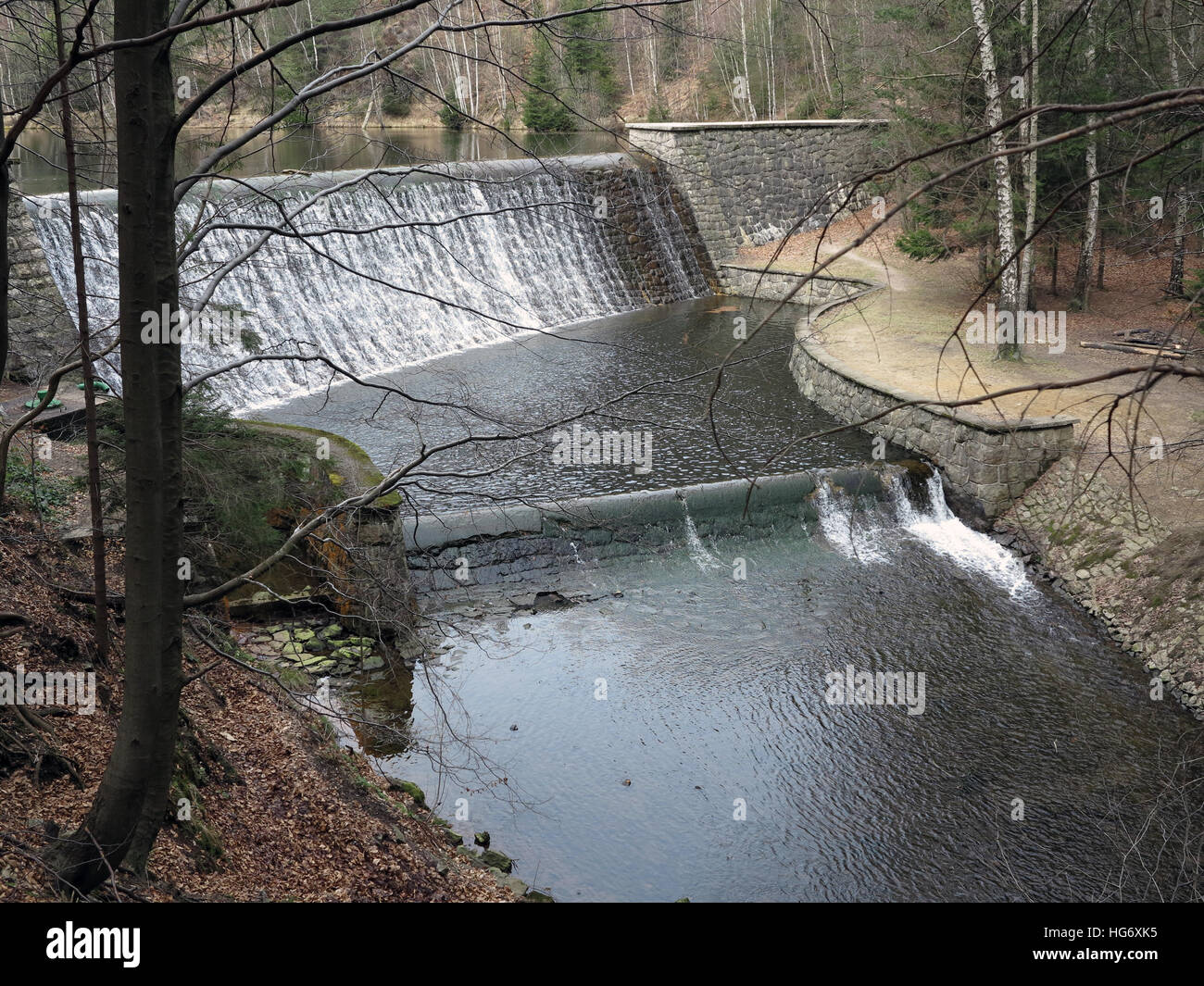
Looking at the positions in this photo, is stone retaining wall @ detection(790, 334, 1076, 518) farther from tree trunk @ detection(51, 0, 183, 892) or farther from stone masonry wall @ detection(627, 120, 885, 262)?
stone masonry wall @ detection(627, 120, 885, 262)

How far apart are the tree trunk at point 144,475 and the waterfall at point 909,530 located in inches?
308

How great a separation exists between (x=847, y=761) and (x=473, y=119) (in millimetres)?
5577

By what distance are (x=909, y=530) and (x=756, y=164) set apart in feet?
47.3

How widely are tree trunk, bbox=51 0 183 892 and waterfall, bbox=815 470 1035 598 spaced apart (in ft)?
25.7

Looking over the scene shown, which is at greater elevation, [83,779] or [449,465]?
[449,465]

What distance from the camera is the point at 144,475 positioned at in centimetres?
318

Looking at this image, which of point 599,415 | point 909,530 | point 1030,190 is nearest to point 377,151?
point 599,415

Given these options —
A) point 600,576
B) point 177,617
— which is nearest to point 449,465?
point 600,576

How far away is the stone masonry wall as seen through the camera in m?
22.3

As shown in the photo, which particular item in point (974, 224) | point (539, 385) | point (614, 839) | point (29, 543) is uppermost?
point (974, 224)

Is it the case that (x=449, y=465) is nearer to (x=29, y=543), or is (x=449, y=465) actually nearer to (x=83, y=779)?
(x=29, y=543)

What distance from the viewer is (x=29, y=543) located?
5992 mm

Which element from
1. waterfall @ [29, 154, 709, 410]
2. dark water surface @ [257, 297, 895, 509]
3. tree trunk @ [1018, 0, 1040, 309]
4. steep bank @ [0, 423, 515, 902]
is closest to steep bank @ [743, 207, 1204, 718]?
tree trunk @ [1018, 0, 1040, 309]

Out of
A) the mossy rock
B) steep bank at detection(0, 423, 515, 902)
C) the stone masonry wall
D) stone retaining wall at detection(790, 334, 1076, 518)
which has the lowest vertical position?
the mossy rock
